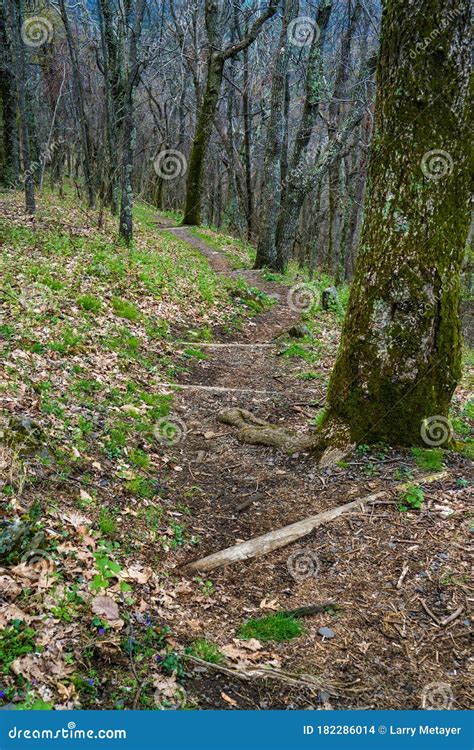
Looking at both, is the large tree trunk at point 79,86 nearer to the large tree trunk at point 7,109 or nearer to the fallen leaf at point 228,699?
the large tree trunk at point 7,109

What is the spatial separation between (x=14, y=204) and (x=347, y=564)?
48.3 ft

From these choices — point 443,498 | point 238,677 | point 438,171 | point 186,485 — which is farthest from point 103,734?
point 438,171

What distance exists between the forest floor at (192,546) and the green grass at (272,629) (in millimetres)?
15

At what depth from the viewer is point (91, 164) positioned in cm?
1994

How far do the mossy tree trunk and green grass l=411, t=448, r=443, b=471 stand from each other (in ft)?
0.51

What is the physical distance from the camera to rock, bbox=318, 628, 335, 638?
350 cm

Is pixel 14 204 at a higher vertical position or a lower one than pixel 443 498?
higher

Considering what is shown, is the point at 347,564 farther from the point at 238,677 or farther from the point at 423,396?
the point at 423,396

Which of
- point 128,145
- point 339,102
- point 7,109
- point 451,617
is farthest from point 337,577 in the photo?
point 7,109

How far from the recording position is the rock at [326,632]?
3496 mm

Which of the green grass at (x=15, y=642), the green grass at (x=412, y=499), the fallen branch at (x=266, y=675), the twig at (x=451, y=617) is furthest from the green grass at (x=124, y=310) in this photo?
the twig at (x=451, y=617)

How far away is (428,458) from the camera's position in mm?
5141

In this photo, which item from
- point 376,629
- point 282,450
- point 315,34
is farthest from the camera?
point 315,34

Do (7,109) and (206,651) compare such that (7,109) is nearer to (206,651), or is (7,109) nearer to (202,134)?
(202,134)
